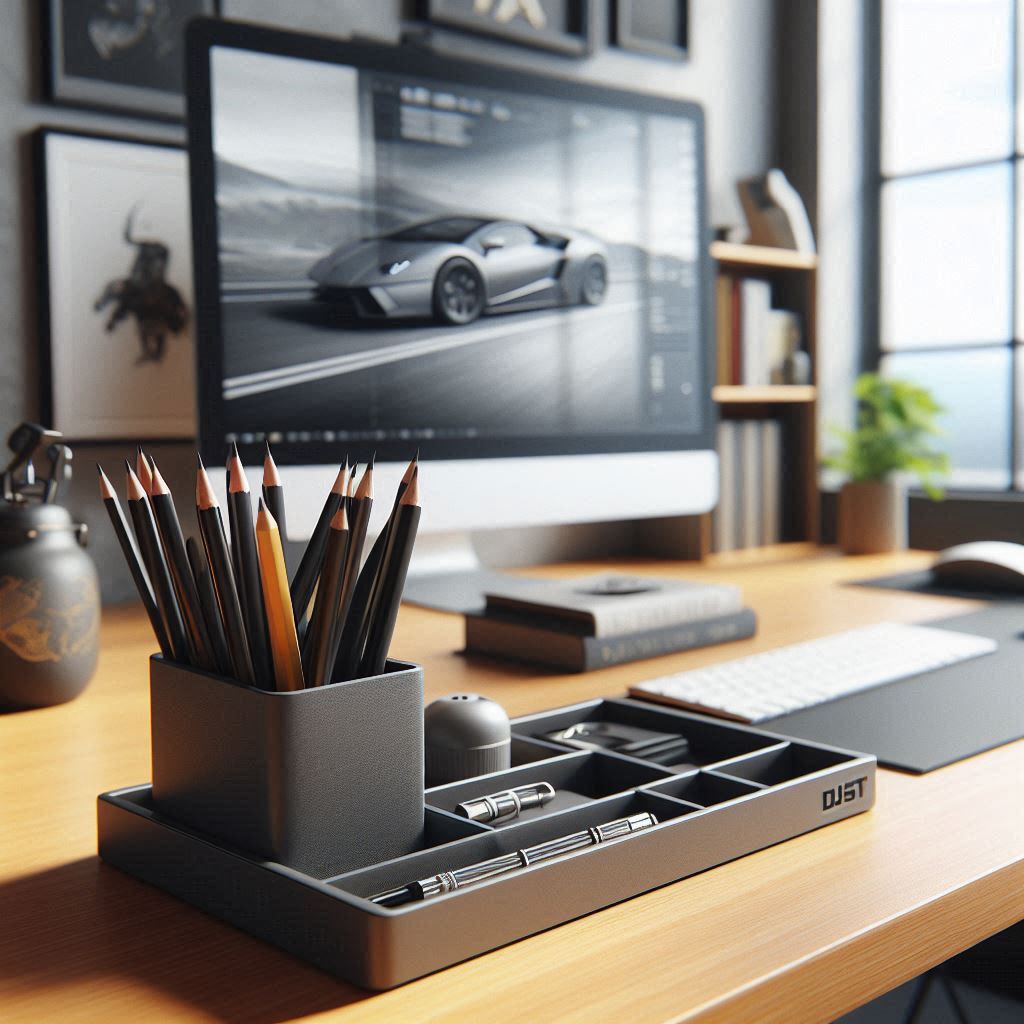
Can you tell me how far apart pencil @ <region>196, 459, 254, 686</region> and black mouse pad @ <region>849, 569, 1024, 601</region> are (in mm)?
1070

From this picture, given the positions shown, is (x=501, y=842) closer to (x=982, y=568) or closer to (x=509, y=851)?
(x=509, y=851)

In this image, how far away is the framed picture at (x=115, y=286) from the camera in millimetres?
1312

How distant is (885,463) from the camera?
74.6 inches

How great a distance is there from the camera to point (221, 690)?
490mm

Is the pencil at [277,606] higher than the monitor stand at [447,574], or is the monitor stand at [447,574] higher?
the pencil at [277,606]

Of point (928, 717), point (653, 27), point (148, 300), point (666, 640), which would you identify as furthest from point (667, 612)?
point (653, 27)

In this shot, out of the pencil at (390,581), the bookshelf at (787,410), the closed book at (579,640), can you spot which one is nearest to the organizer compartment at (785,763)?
the pencil at (390,581)

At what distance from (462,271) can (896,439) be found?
97 cm

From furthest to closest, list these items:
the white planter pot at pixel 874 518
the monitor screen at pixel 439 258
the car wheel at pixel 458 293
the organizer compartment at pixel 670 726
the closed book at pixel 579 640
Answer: the white planter pot at pixel 874 518, the car wheel at pixel 458 293, the monitor screen at pixel 439 258, the closed book at pixel 579 640, the organizer compartment at pixel 670 726

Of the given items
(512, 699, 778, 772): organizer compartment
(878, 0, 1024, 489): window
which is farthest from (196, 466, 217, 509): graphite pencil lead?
(878, 0, 1024, 489): window

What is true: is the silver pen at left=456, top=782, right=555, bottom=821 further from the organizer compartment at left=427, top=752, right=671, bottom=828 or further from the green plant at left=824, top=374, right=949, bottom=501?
the green plant at left=824, top=374, right=949, bottom=501

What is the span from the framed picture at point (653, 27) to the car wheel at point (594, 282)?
739 mm

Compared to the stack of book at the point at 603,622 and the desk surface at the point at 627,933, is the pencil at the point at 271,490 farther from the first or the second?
the stack of book at the point at 603,622

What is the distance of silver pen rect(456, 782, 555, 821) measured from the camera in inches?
21.9
